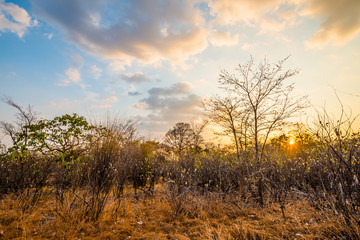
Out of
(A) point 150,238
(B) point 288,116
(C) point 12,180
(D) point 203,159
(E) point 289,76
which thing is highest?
(E) point 289,76

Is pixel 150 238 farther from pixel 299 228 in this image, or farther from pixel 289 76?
pixel 289 76

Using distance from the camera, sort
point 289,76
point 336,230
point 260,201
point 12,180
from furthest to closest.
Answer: point 12,180 < point 289,76 < point 260,201 < point 336,230

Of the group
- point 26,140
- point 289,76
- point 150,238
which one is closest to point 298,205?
point 289,76

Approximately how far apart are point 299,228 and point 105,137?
550 centimetres

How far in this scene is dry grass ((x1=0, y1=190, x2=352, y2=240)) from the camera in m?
3.79

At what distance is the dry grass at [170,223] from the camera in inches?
149

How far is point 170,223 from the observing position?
16.1ft

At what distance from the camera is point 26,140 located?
675cm

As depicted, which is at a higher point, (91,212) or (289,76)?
(289,76)

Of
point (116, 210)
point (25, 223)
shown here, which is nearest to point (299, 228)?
point (116, 210)

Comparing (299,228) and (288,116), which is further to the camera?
(288,116)

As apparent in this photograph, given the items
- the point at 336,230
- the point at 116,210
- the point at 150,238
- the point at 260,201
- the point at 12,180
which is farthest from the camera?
the point at 12,180

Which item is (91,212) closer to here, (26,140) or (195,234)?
(195,234)

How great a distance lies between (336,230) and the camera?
3574 millimetres
